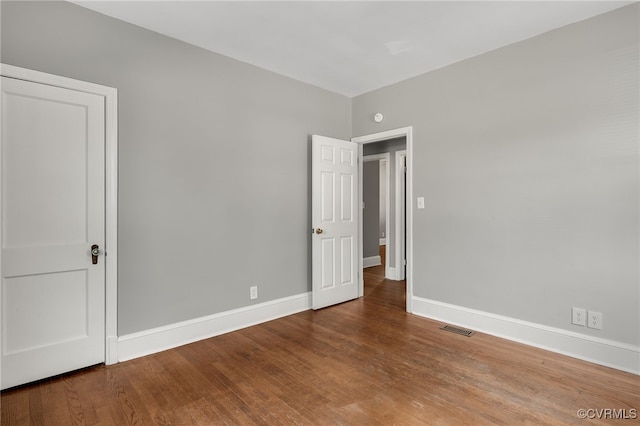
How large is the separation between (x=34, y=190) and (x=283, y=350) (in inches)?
88.9

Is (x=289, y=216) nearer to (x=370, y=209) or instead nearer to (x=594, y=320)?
(x=594, y=320)

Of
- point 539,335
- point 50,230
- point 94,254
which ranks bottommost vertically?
point 539,335

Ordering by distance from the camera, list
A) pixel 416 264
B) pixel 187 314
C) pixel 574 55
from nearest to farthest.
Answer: pixel 574 55 < pixel 187 314 < pixel 416 264

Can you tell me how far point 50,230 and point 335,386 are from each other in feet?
7.71

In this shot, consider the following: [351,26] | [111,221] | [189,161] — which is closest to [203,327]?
[111,221]

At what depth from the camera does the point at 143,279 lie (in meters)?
2.73

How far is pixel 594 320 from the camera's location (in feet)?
8.51

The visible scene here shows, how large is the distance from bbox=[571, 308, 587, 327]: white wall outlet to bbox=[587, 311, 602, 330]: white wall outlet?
0.09 feet

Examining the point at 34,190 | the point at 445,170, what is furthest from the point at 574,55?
the point at 34,190

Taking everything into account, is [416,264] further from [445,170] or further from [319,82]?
[319,82]

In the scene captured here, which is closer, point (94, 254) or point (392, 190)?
point (94, 254)

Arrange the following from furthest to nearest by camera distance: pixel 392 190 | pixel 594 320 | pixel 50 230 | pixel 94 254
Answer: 1. pixel 392 190
2. pixel 594 320
3. pixel 94 254
4. pixel 50 230

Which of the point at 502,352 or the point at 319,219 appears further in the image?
the point at 319,219

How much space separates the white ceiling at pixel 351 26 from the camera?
246 centimetres
